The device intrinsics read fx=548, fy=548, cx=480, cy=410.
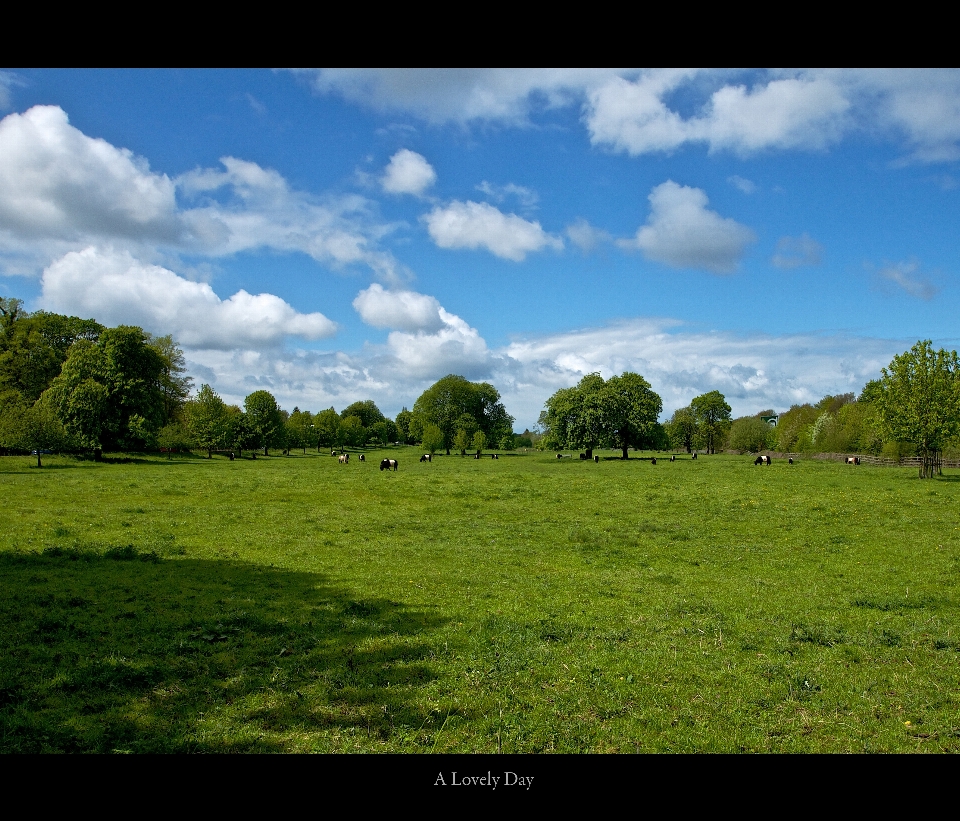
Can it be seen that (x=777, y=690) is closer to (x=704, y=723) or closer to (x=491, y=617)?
(x=704, y=723)

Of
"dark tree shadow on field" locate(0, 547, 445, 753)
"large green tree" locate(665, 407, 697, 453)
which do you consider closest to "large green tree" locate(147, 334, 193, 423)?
"dark tree shadow on field" locate(0, 547, 445, 753)

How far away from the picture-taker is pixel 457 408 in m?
110

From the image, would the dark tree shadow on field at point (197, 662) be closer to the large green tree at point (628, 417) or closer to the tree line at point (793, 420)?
the tree line at point (793, 420)

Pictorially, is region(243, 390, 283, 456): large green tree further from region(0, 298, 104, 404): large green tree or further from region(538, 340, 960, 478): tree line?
region(538, 340, 960, 478): tree line

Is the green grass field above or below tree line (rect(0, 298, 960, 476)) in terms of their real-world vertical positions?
below

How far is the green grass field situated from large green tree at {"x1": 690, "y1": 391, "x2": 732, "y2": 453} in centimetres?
13368

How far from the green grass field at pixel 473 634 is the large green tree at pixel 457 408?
84997 mm

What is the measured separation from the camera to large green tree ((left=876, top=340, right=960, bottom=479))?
145 ft

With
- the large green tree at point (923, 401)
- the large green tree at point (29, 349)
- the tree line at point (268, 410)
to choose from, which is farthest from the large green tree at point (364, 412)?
the large green tree at point (923, 401)
